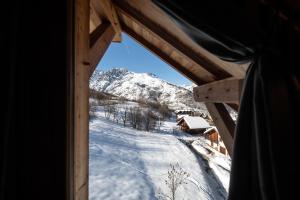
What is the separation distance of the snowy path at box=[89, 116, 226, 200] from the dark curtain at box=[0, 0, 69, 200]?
492 centimetres

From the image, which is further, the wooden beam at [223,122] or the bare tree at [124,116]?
the bare tree at [124,116]

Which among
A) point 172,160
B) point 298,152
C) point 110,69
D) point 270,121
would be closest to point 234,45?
point 270,121

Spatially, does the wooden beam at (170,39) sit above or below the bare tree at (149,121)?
above

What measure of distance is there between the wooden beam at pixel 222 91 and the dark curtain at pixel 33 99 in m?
0.90

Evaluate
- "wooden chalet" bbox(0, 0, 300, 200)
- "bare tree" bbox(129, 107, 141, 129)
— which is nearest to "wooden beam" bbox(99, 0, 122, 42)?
"wooden chalet" bbox(0, 0, 300, 200)

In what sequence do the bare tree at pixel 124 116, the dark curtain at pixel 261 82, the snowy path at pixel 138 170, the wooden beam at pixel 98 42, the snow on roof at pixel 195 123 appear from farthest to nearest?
the snow on roof at pixel 195 123
the bare tree at pixel 124 116
the snowy path at pixel 138 170
the wooden beam at pixel 98 42
the dark curtain at pixel 261 82

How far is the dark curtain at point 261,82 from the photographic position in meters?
0.67

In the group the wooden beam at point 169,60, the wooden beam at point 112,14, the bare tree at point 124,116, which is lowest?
the bare tree at point 124,116

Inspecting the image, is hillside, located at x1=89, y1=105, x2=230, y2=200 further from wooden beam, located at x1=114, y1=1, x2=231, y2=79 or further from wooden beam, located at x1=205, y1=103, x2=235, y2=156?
wooden beam, located at x1=114, y1=1, x2=231, y2=79

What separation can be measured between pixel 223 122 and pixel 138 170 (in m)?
6.68

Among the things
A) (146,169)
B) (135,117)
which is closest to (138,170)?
(146,169)

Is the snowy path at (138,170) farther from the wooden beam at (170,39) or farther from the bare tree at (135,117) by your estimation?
the bare tree at (135,117)

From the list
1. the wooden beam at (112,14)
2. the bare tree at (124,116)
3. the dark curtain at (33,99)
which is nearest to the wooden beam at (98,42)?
the wooden beam at (112,14)

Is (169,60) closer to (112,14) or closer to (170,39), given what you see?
(170,39)
